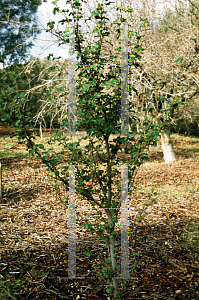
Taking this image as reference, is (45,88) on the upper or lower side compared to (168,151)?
upper

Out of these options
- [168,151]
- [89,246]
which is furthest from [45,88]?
[168,151]

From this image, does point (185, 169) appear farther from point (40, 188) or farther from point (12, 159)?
point (12, 159)

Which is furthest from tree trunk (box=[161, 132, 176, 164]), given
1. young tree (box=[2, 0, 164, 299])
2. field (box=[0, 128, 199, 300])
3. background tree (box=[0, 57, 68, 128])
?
young tree (box=[2, 0, 164, 299])

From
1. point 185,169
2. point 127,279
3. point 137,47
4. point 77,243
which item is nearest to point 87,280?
point 127,279

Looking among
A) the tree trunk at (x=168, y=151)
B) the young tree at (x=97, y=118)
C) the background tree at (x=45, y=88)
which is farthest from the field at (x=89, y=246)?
the tree trunk at (x=168, y=151)

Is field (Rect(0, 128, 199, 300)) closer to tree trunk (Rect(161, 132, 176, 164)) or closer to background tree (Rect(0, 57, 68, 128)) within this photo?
background tree (Rect(0, 57, 68, 128))

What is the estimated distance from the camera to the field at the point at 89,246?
2371 millimetres

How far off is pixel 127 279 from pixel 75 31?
220cm

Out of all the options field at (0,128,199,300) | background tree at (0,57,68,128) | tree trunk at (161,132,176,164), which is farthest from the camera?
tree trunk at (161,132,176,164)

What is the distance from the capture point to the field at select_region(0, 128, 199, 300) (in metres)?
2.37

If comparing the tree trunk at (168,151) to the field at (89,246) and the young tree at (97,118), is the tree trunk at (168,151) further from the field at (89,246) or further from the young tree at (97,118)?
the young tree at (97,118)

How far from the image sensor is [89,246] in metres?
3.09

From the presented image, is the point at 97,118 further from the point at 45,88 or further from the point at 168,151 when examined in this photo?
the point at 168,151

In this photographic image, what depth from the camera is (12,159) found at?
24.4 feet
